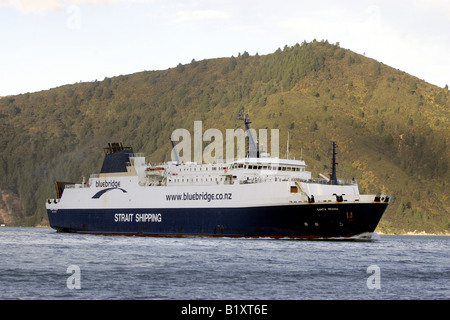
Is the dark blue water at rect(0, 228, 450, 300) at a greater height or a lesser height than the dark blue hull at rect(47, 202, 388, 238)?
lesser

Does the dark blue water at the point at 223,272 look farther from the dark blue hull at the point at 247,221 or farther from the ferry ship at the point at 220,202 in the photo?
the ferry ship at the point at 220,202

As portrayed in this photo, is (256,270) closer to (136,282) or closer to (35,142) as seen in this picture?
(136,282)

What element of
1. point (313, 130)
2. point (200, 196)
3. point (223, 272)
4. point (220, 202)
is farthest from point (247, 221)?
point (313, 130)

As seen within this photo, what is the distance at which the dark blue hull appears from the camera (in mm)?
58625

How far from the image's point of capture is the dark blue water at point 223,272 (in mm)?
30828

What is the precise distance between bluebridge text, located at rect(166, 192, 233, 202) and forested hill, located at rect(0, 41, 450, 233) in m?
65.1

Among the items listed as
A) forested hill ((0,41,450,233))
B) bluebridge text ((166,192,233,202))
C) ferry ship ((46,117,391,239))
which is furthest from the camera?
forested hill ((0,41,450,233))

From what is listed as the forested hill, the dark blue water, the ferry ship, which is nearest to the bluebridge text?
the ferry ship

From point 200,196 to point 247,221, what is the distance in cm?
602

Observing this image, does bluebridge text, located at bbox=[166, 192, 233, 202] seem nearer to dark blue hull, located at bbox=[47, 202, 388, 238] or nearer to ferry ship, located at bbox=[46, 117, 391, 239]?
ferry ship, located at bbox=[46, 117, 391, 239]

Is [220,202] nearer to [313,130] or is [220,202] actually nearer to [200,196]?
[200,196]

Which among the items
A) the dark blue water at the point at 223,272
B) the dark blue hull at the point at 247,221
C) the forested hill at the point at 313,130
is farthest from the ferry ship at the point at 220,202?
the forested hill at the point at 313,130
